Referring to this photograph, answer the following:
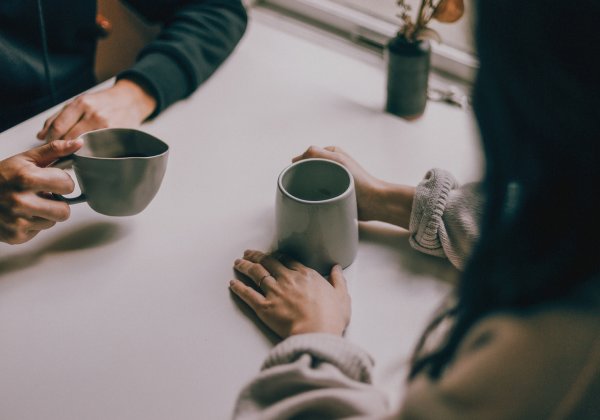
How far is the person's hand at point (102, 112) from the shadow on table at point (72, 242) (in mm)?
173

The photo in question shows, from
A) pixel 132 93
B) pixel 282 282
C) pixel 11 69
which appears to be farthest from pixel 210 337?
pixel 11 69

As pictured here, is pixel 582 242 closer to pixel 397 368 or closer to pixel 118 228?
pixel 397 368

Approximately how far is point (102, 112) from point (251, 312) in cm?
40

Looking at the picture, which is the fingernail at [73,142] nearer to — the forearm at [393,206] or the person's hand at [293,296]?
the person's hand at [293,296]

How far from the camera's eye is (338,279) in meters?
0.59

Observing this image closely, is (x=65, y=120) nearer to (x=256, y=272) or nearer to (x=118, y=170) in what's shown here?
(x=118, y=170)

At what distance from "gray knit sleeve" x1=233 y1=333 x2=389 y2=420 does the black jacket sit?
0.51 meters

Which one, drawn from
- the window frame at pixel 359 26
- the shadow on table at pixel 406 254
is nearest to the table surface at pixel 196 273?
the shadow on table at pixel 406 254

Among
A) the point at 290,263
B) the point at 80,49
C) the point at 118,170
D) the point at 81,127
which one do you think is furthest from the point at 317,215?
the point at 80,49

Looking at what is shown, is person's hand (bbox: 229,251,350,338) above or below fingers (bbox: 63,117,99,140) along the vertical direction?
above

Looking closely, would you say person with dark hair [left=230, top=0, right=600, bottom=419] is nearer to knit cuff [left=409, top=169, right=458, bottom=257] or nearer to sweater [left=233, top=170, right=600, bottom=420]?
sweater [left=233, top=170, right=600, bottom=420]

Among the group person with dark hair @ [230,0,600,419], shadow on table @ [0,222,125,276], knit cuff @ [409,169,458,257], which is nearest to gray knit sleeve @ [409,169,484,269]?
knit cuff @ [409,169,458,257]

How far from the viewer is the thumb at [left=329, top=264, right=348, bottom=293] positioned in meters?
0.58

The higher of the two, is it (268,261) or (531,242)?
(531,242)
